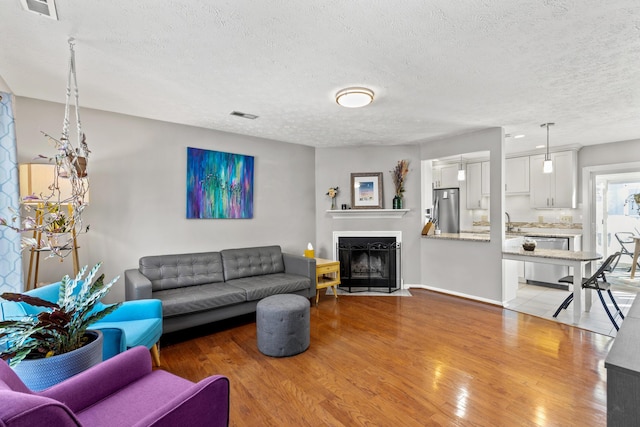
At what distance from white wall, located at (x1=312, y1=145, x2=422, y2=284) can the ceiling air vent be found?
3.88 m

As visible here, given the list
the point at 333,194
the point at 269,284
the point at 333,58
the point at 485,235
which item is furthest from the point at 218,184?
the point at 485,235

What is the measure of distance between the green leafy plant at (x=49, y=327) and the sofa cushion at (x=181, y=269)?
190 centimetres

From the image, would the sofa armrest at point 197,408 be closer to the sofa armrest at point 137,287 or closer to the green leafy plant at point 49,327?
the green leafy plant at point 49,327

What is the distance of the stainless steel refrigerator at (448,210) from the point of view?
19.9ft

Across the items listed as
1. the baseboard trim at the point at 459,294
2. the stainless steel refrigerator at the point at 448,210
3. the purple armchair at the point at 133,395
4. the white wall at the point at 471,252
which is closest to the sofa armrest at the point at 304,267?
the baseboard trim at the point at 459,294

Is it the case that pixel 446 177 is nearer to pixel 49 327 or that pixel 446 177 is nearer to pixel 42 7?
pixel 42 7

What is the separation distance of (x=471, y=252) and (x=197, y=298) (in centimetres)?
382

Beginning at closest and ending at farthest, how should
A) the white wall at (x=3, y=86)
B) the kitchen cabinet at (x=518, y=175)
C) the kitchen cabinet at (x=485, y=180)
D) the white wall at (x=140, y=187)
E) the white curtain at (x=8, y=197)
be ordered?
the white curtain at (x=8, y=197) < the white wall at (x=3, y=86) < the white wall at (x=140, y=187) < the kitchen cabinet at (x=518, y=175) < the kitchen cabinet at (x=485, y=180)

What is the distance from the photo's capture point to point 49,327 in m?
1.33

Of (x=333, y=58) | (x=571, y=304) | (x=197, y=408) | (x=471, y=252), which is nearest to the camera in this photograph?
(x=197, y=408)

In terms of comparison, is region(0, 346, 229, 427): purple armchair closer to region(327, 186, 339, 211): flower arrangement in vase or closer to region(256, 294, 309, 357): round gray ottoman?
region(256, 294, 309, 357): round gray ottoman

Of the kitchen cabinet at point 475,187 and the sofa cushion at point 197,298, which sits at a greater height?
the kitchen cabinet at point 475,187

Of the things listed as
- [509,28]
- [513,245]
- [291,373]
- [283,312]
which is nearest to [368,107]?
[509,28]

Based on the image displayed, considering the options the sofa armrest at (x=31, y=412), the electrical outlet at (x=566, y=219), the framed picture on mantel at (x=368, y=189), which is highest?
the framed picture on mantel at (x=368, y=189)
